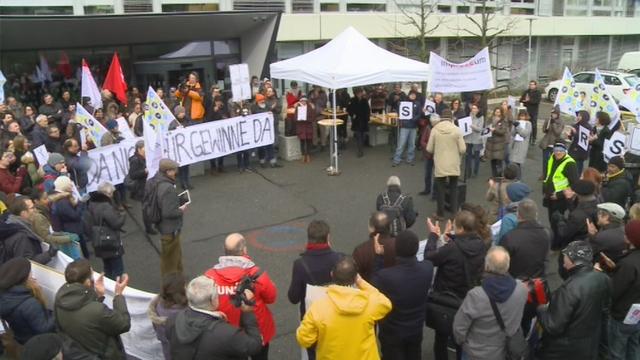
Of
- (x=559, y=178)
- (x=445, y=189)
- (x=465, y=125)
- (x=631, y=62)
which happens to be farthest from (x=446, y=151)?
(x=631, y=62)

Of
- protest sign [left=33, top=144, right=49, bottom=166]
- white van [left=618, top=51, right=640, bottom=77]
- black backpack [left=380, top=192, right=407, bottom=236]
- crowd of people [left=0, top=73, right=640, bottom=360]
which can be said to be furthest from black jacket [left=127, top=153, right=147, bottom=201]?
white van [left=618, top=51, right=640, bottom=77]

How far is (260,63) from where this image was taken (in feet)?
56.7

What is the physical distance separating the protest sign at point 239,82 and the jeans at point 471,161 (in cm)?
532

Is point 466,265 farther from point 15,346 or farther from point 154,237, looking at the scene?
point 154,237

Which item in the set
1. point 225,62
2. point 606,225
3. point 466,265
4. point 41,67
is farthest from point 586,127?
point 41,67

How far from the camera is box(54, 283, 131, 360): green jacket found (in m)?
4.06

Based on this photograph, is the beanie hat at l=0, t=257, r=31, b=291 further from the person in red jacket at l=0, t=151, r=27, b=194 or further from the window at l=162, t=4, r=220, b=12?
the window at l=162, t=4, r=220, b=12

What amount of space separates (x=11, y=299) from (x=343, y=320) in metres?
2.65

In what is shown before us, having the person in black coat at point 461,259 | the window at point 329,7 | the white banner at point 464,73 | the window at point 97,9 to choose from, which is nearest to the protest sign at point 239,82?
the white banner at point 464,73

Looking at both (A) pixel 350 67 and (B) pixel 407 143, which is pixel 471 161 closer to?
(B) pixel 407 143

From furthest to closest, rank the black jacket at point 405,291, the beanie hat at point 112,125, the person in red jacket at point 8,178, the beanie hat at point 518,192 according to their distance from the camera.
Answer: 1. the beanie hat at point 112,125
2. the person in red jacket at point 8,178
3. the beanie hat at point 518,192
4. the black jacket at point 405,291

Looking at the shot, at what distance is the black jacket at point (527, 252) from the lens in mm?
5301

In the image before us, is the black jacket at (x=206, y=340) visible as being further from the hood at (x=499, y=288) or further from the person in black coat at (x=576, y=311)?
the person in black coat at (x=576, y=311)

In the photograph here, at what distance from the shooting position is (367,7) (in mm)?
27562
